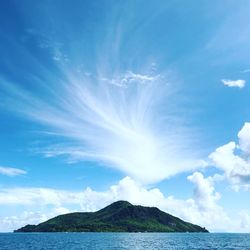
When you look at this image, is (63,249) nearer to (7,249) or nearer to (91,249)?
(91,249)

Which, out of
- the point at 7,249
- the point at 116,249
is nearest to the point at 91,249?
the point at 116,249

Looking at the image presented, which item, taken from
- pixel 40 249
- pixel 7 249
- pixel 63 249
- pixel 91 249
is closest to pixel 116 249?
pixel 91 249

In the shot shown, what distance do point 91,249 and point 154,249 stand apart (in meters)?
28.5

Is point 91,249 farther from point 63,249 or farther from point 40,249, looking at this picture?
point 40,249

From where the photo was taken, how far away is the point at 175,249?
170 m

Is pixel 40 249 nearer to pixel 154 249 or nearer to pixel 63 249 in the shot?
pixel 63 249

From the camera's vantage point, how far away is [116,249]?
6496 inches

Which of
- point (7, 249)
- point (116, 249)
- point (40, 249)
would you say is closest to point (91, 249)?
point (116, 249)

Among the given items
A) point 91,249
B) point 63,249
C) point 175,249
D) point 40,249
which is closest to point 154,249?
point 175,249

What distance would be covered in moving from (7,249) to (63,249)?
25.0 meters

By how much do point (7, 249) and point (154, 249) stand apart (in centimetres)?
6609

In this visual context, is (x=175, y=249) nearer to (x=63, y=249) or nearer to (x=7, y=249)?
(x=63, y=249)

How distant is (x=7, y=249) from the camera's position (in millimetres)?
164125

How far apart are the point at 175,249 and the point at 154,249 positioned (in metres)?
11.7
